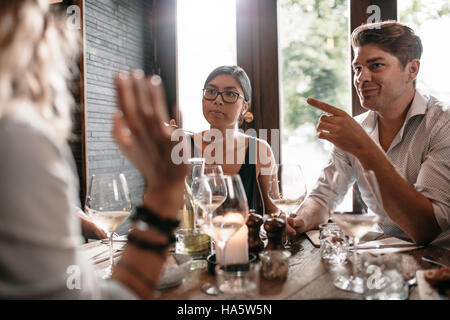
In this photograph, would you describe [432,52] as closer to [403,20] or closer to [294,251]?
[403,20]

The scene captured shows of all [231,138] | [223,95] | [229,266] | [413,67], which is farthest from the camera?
[231,138]

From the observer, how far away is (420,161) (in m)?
1.66

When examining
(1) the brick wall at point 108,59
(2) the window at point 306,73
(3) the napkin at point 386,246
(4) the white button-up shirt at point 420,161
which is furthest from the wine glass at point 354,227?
(1) the brick wall at point 108,59

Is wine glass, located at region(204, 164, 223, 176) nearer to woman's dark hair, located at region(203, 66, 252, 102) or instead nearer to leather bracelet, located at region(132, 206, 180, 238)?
leather bracelet, located at region(132, 206, 180, 238)

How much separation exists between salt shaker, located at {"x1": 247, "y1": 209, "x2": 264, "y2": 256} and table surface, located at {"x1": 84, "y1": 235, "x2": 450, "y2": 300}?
0.13 m

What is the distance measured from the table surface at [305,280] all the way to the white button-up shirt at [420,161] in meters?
0.33

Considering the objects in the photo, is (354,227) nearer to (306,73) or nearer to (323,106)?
(323,106)

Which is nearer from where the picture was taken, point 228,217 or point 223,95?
point 228,217

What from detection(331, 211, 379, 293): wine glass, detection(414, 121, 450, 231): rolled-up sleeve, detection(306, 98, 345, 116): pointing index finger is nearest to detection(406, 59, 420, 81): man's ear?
detection(414, 121, 450, 231): rolled-up sleeve

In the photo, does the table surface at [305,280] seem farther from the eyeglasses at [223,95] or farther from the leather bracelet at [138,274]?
the eyeglasses at [223,95]

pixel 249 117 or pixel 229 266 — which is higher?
pixel 249 117

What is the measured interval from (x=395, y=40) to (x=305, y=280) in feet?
4.68

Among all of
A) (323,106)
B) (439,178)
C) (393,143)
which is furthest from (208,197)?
(393,143)
